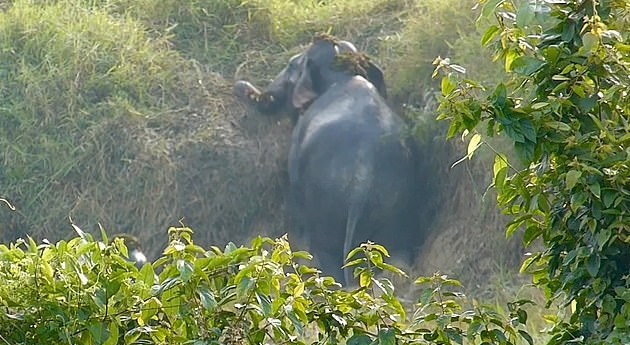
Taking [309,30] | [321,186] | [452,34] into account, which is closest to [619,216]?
[321,186]

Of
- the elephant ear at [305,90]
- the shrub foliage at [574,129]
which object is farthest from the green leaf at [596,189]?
the elephant ear at [305,90]

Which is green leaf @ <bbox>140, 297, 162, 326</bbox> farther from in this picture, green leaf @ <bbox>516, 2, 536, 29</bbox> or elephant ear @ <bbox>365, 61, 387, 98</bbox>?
elephant ear @ <bbox>365, 61, 387, 98</bbox>

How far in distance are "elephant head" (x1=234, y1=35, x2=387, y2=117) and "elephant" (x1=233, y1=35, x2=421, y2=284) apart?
1cm

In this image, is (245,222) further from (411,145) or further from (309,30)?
(309,30)

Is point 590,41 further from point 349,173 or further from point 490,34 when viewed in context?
point 349,173

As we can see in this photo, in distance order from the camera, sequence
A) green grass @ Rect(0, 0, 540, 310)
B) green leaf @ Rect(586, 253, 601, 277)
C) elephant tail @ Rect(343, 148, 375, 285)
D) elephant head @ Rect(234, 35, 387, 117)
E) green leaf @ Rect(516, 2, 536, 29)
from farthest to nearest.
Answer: elephant head @ Rect(234, 35, 387, 117)
green grass @ Rect(0, 0, 540, 310)
elephant tail @ Rect(343, 148, 375, 285)
green leaf @ Rect(586, 253, 601, 277)
green leaf @ Rect(516, 2, 536, 29)

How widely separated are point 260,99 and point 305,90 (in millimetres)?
354

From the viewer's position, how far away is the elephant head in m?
8.05

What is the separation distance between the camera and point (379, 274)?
7.65 m

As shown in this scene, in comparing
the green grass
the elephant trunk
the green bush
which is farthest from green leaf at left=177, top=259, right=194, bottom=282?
the elephant trunk

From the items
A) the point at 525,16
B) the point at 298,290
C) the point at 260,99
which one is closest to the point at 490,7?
the point at 525,16

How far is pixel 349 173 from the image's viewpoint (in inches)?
296

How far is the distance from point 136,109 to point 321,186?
1427 mm

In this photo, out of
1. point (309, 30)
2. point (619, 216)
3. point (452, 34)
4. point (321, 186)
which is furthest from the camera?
point (309, 30)
